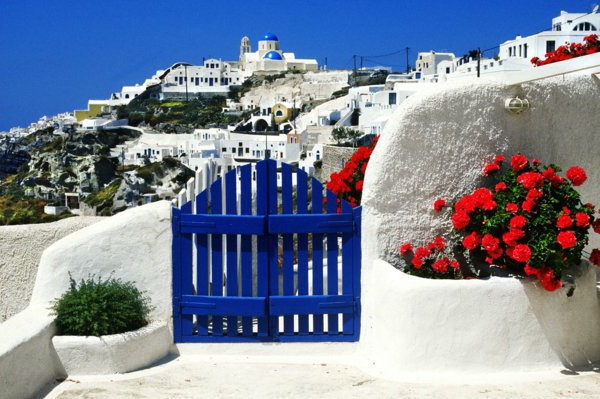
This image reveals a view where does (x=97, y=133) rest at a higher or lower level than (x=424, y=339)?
higher

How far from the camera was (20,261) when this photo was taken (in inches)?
294

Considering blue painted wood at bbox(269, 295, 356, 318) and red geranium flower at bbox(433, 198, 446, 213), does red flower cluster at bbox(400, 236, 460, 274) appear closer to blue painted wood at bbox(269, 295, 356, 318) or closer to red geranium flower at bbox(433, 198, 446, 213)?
red geranium flower at bbox(433, 198, 446, 213)

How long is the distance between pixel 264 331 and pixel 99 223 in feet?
5.87

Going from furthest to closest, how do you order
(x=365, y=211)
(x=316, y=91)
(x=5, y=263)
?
(x=316, y=91) < (x=5, y=263) < (x=365, y=211)

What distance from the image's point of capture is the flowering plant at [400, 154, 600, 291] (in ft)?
20.5

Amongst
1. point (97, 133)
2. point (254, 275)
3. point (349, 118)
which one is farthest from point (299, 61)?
point (254, 275)

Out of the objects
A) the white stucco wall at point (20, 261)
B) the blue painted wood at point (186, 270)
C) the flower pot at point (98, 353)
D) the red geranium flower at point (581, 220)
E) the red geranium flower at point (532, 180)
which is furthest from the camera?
the white stucco wall at point (20, 261)

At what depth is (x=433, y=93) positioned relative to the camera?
6.75 metres

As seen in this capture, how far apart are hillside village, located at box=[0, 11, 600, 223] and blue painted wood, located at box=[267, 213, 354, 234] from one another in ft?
7.87

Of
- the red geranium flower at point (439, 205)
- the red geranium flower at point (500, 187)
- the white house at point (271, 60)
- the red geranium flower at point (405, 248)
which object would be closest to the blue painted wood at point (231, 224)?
the red geranium flower at point (405, 248)

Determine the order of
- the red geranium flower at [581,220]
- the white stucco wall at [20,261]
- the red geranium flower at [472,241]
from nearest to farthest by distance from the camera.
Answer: the red geranium flower at [581,220] → the red geranium flower at [472,241] → the white stucco wall at [20,261]

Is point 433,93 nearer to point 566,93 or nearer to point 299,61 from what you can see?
point 566,93

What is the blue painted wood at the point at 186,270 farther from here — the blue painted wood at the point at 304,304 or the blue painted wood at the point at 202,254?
the blue painted wood at the point at 304,304

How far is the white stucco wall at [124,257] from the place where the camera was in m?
6.98
